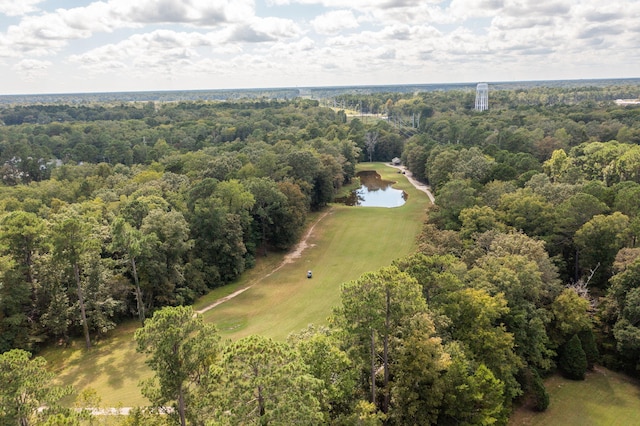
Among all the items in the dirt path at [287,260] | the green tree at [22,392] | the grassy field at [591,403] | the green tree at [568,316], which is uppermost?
the green tree at [22,392]

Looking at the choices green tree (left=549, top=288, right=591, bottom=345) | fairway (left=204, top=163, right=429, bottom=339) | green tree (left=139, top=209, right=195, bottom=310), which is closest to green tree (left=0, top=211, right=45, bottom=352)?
green tree (left=139, top=209, right=195, bottom=310)

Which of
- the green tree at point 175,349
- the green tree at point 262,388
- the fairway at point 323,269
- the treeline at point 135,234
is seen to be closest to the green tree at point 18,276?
the treeline at point 135,234

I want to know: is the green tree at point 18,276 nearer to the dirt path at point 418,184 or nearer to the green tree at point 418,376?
the green tree at point 418,376

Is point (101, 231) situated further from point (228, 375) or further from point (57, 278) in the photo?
point (228, 375)

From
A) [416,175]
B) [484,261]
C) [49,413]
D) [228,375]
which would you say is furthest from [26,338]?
[416,175]

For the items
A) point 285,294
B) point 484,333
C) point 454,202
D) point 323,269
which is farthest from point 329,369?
point 454,202
